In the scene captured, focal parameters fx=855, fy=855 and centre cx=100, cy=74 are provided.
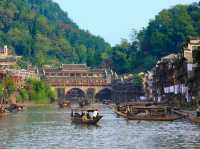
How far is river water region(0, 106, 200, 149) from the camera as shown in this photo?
63438 mm

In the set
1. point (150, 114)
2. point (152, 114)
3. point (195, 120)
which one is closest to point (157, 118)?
point (150, 114)

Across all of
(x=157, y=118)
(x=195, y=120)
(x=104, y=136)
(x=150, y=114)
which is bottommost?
(x=104, y=136)

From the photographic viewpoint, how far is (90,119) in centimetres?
9162

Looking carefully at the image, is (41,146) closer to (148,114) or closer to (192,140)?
(192,140)

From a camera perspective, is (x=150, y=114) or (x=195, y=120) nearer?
(x=195, y=120)

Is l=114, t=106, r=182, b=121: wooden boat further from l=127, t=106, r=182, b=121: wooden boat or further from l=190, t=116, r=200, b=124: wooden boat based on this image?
l=190, t=116, r=200, b=124: wooden boat

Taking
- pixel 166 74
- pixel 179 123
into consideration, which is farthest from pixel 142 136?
pixel 166 74

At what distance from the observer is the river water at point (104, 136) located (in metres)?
63.4

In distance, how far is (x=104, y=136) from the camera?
239ft

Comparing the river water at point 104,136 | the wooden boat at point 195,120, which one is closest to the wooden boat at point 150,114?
the river water at point 104,136

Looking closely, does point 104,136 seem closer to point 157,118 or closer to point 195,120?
point 195,120

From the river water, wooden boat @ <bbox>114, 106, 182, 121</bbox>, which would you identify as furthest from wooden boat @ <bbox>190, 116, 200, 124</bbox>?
wooden boat @ <bbox>114, 106, 182, 121</bbox>

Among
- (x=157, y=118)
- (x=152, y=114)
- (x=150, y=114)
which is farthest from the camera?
(x=152, y=114)

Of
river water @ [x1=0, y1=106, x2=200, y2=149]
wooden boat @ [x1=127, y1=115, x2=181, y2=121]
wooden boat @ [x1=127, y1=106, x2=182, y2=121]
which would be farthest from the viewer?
wooden boat @ [x1=127, y1=106, x2=182, y2=121]
